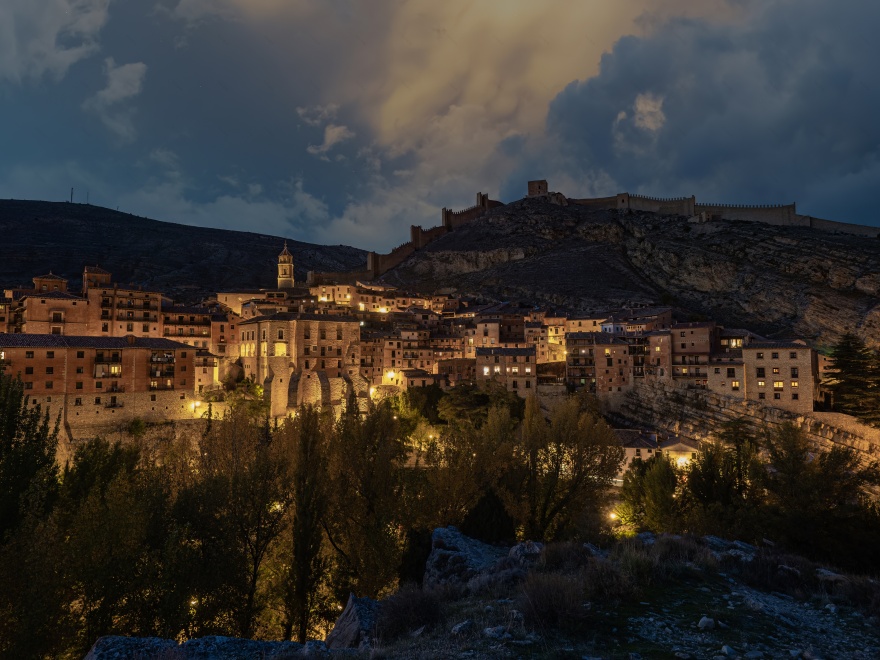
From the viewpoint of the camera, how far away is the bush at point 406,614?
8742 mm

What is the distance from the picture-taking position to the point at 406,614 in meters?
8.90

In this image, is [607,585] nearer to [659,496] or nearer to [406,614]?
[406,614]

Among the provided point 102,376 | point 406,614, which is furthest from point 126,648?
point 102,376

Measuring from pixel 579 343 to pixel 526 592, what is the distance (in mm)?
55494

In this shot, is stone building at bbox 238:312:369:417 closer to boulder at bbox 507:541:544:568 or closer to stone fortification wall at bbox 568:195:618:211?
boulder at bbox 507:541:544:568

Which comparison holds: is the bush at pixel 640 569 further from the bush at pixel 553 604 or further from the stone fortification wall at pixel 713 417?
the stone fortification wall at pixel 713 417

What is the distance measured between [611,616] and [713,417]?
1899 inches

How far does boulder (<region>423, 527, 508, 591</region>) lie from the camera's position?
12.2 meters

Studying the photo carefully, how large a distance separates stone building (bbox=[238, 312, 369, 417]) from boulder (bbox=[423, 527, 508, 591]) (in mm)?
39731

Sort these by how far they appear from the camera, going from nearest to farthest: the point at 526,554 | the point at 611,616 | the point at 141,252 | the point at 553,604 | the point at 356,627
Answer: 1. the point at 553,604
2. the point at 611,616
3. the point at 356,627
4. the point at 526,554
5. the point at 141,252

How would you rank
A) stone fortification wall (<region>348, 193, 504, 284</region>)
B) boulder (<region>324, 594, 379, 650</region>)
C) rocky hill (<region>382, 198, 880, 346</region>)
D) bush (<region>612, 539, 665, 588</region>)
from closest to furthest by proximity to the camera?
boulder (<region>324, 594, 379, 650</region>) < bush (<region>612, 539, 665, 588</region>) < rocky hill (<region>382, 198, 880, 346</region>) < stone fortification wall (<region>348, 193, 504, 284</region>)

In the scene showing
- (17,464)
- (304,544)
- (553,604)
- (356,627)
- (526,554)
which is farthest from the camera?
(304,544)

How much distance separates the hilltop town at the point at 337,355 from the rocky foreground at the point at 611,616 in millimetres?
36673

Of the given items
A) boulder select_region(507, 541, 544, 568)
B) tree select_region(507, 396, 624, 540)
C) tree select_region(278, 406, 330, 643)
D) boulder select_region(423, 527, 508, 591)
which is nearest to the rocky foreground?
boulder select_region(507, 541, 544, 568)
